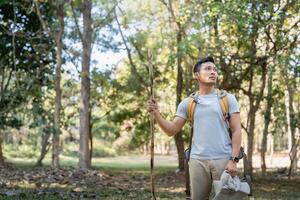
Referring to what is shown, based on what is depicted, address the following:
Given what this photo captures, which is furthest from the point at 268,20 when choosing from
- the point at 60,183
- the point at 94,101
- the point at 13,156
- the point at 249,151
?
the point at 13,156

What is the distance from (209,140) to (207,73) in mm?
567

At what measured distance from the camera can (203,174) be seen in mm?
4152

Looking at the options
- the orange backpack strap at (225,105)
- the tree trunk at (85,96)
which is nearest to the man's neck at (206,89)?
the orange backpack strap at (225,105)

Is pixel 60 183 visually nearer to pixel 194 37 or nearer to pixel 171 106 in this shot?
pixel 194 37

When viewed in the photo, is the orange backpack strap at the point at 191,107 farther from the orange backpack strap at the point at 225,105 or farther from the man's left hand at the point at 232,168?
the man's left hand at the point at 232,168

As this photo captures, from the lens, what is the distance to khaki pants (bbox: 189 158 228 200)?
407 cm

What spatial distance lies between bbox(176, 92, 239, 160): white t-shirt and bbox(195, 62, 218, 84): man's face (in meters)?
0.15

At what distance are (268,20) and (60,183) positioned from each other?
22.0 ft

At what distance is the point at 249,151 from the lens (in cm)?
1661

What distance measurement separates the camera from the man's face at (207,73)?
422 centimetres

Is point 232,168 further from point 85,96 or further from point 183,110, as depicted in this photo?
point 85,96

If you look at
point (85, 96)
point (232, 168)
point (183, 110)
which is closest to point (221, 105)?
point (183, 110)

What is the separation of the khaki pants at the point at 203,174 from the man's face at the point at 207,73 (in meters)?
0.67

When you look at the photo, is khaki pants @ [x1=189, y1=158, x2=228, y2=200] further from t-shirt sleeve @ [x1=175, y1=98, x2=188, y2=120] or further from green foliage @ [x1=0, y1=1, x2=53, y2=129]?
green foliage @ [x1=0, y1=1, x2=53, y2=129]
